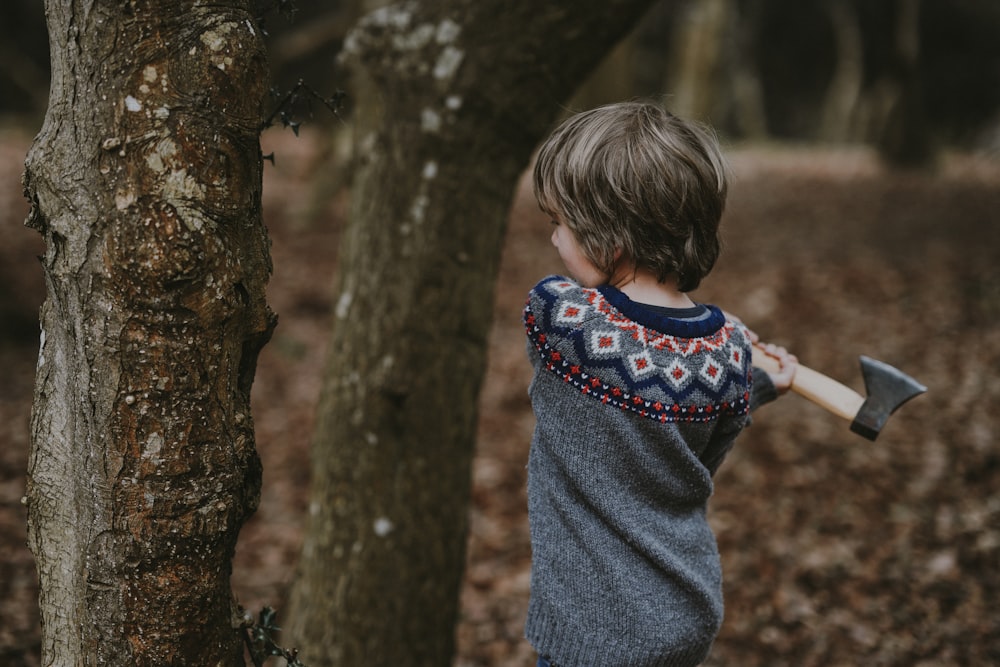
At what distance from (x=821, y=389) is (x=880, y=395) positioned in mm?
142

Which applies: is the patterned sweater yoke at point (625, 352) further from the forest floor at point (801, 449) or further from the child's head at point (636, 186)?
the forest floor at point (801, 449)

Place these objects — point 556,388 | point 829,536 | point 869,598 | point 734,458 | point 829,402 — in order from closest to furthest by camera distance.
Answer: point 556,388 < point 829,402 < point 869,598 < point 829,536 < point 734,458

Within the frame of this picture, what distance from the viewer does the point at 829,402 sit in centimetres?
216

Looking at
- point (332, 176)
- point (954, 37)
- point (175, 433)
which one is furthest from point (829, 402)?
point (954, 37)

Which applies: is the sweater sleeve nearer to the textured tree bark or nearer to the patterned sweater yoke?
the patterned sweater yoke

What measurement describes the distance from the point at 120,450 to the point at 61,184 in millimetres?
552

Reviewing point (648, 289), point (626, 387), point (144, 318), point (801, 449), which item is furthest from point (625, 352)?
point (801, 449)

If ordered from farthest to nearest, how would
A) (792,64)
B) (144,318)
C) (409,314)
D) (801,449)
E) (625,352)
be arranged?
(792,64) < (801,449) < (409,314) < (625,352) < (144,318)

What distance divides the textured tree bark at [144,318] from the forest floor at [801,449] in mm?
1239

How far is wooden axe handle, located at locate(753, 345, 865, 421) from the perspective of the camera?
2.12 m

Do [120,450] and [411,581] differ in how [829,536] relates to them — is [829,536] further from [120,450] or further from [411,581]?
[120,450]

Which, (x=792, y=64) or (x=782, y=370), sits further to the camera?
(x=792, y=64)

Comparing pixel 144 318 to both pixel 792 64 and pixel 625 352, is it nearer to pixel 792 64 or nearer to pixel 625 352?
pixel 625 352

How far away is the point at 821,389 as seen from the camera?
2184 mm
